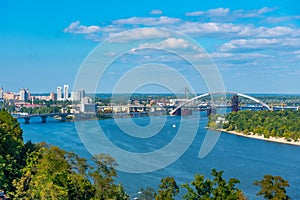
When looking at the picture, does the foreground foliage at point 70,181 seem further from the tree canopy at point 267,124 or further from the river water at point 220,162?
the tree canopy at point 267,124

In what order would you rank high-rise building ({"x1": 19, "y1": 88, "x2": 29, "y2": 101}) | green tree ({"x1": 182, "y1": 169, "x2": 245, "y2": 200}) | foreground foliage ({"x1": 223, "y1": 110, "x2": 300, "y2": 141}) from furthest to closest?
high-rise building ({"x1": 19, "y1": 88, "x2": 29, "y2": 101}), foreground foliage ({"x1": 223, "y1": 110, "x2": 300, "y2": 141}), green tree ({"x1": 182, "y1": 169, "x2": 245, "y2": 200})

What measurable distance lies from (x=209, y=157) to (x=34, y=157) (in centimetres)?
589

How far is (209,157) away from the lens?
1077cm

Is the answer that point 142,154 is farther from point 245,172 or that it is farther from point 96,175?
point 96,175

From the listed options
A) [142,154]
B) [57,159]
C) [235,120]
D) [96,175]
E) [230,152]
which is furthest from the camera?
[235,120]

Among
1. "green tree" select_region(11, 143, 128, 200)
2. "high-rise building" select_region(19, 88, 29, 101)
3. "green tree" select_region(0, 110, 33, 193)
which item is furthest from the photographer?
"high-rise building" select_region(19, 88, 29, 101)

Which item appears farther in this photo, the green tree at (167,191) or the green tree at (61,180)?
the green tree at (167,191)

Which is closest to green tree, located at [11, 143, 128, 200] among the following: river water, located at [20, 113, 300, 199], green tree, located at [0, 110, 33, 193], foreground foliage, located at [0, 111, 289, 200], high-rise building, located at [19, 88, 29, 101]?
foreground foliage, located at [0, 111, 289, 200]

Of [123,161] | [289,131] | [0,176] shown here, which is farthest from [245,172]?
[289,131]

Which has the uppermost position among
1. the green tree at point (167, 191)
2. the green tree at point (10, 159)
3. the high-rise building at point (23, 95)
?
the high-rise building at point (23, 95)

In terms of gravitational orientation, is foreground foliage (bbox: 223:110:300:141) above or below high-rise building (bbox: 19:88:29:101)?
below

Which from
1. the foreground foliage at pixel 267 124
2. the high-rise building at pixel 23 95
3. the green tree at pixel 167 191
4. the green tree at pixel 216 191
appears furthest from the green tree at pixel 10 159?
the high-rise building at pixel 23 95

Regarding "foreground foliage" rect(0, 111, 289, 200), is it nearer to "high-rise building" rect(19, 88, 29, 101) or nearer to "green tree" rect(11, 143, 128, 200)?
"green tree" rect(11, 143, 128, 200)

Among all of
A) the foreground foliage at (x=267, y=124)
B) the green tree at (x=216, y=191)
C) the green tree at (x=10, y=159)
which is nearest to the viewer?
the green tree at (x=216, y=191)
